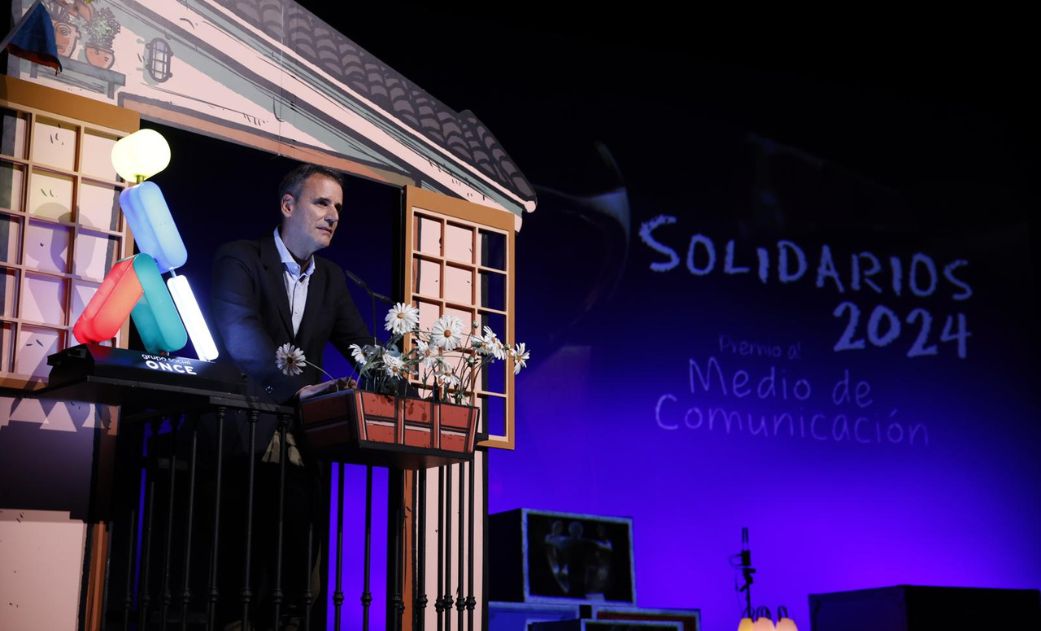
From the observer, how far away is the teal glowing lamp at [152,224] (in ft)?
12.9

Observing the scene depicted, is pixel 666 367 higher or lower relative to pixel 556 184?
lower

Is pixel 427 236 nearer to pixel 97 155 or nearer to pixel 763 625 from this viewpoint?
pixel 97 155

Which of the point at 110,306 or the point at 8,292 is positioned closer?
the point at 110,306

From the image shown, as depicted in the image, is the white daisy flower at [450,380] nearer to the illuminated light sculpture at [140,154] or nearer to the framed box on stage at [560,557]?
the illuminated light sculpture at [140,154]

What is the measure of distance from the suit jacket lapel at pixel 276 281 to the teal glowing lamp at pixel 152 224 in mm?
524

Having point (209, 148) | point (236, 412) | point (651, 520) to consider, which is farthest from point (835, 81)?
point (236, 412)

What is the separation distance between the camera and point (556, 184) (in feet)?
20.4

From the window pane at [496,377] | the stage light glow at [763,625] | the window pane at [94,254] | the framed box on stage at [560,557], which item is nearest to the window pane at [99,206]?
the window pane at [94,254]

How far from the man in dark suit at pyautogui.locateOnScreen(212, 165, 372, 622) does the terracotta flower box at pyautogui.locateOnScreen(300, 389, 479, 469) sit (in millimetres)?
187

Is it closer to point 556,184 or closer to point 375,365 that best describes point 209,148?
point 375,365

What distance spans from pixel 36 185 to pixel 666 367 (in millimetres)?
3439

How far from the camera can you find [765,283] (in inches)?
269

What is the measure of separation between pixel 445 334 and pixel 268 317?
74 cm

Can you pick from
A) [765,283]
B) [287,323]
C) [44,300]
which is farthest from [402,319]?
[765,283]
